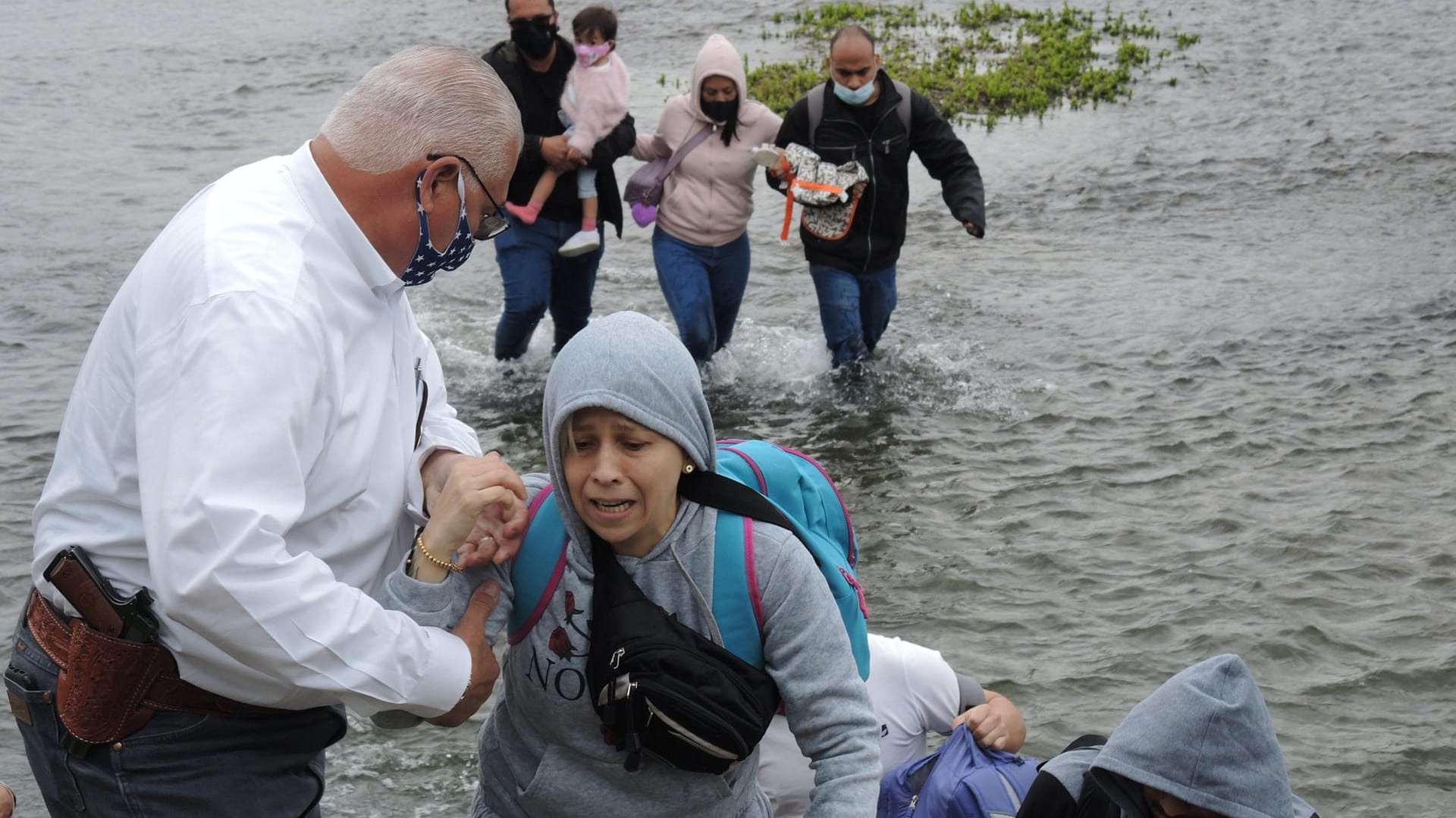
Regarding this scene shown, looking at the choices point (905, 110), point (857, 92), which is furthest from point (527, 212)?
point (905, 110)

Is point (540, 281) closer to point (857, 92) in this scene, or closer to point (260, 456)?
point (857, 92)

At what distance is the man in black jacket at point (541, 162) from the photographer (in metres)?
8.10

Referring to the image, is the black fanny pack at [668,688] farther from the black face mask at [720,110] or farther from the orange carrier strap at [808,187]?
the black face mask at [720,110]

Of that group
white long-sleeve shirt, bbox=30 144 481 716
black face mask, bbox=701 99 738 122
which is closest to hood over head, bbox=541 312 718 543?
white long-sleeve shirt, bbox=30 144 481 716

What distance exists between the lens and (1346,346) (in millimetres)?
9586

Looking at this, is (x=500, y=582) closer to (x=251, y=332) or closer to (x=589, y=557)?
(x=589, y=557)

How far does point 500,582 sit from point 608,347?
530 millimetres

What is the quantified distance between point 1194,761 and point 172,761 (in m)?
2.12

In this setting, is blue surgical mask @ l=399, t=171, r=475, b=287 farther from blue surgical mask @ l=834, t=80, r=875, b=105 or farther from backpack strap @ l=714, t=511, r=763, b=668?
blue surgical mask @ l=834, t=80, r=875, b=105

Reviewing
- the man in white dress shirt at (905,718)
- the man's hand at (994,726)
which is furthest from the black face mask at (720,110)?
the man's hand at (994,726)

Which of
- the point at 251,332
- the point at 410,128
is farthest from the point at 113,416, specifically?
the point at 410,128

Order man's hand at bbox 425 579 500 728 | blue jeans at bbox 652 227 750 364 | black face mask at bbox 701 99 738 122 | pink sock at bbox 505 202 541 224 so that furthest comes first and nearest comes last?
blue jeans at bbox 652 227 750 364, black face mask at bbox 701 99 738 122, pink sock at bbox 505 202 541 224, man's hand at bbox 425 579 500 728

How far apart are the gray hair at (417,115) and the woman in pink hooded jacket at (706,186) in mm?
5586

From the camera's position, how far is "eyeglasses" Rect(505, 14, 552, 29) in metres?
8.02
